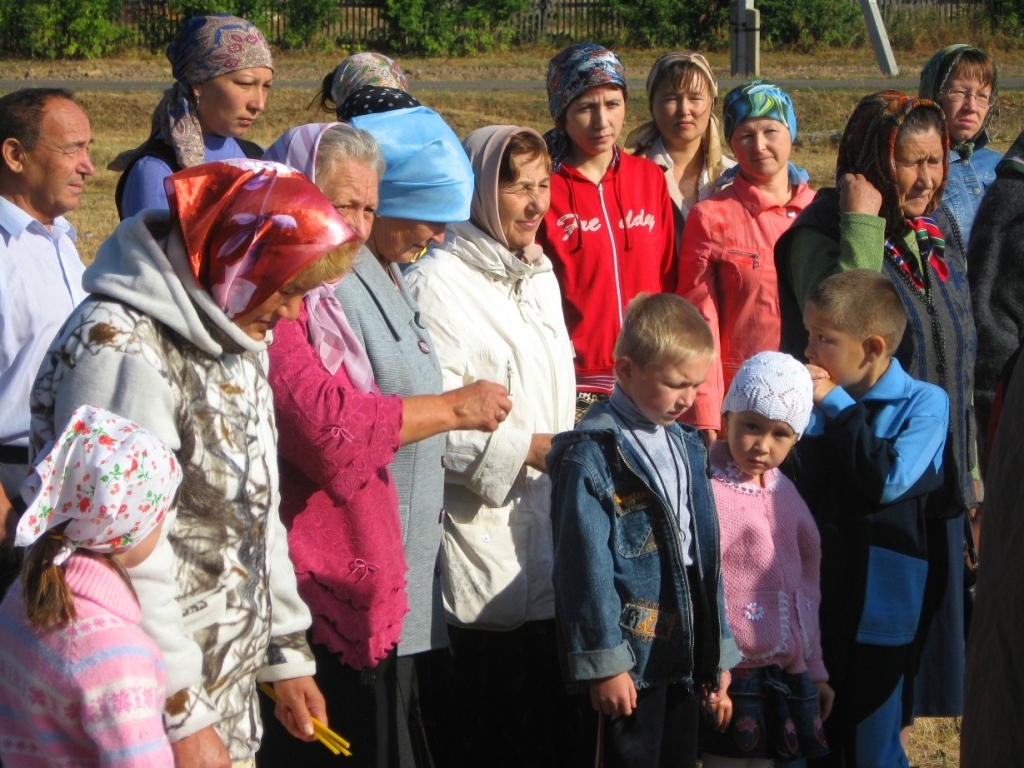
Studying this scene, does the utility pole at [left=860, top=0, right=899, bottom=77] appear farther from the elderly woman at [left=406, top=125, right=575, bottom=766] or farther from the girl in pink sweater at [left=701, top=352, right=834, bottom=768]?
the girl in pink sweater at [left=701, top=352, right=834, bottom=768]

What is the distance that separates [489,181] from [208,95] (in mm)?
→ 1293

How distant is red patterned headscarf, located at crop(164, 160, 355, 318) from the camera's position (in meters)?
2.15

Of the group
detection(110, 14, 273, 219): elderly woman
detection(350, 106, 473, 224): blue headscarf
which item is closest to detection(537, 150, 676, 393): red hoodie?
detection(350, 106, 473, 224): blue headscarf

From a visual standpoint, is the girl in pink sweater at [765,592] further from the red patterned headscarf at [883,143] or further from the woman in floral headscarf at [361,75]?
the woman in floral headscarf at [361,75]

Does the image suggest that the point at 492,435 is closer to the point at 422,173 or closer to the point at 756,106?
the point at 422,173

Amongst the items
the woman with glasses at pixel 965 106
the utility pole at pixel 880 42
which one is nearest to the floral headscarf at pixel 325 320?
the woman with glasses at pixel 965 106

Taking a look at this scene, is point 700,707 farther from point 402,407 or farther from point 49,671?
point 49,671

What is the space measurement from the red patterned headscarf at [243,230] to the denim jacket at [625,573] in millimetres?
1105

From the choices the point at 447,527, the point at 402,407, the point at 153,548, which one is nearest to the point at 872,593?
the point at 447,527

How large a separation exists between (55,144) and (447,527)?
1614 mm

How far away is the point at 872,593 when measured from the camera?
11.7 feet

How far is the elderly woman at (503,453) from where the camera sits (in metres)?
3.36

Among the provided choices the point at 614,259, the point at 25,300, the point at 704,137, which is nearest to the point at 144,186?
the point at 25,300

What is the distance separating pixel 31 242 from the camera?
3541 mm
